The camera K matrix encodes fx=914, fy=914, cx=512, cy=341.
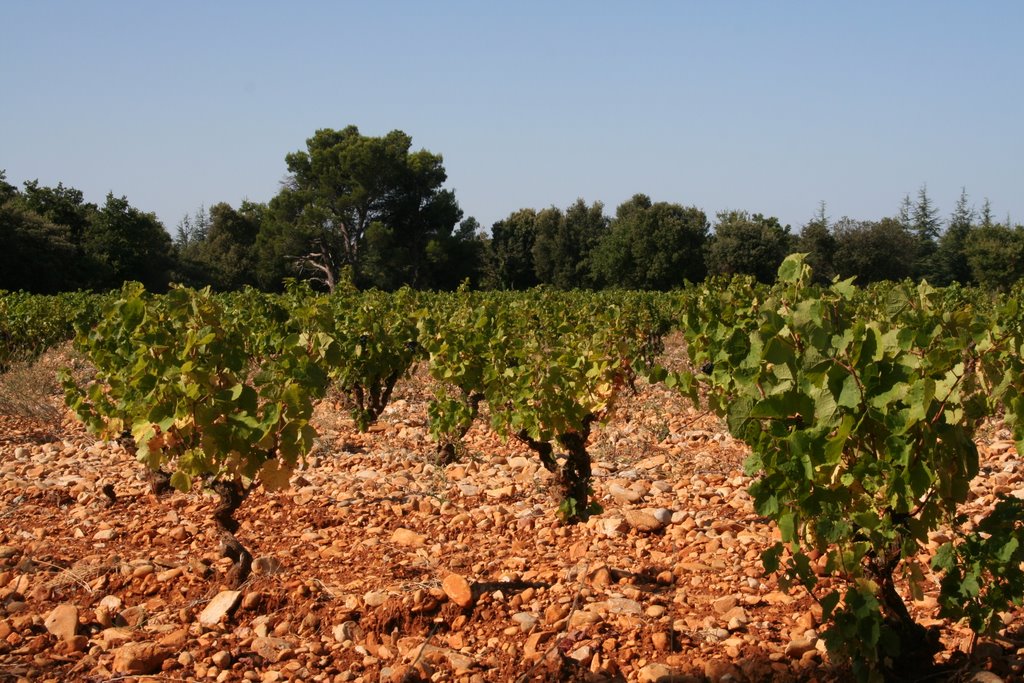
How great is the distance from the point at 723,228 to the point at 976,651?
144 feet

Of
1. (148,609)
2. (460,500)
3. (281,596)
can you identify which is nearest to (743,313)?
(460,500)

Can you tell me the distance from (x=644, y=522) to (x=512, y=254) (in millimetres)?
43669

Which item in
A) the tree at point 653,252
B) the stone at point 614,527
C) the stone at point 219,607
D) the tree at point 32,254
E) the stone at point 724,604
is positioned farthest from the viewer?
the tree at point 653,252

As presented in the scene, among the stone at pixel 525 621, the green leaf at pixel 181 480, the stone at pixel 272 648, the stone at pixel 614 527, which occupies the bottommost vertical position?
the stone at pixel 272 648

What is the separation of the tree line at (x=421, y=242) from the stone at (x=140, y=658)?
3605 cm

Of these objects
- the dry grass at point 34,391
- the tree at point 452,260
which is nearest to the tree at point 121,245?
the tree at point 452,260

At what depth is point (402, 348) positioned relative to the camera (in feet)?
27.4

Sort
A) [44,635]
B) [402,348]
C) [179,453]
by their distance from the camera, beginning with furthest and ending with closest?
[402,348]
[179,453]
[44,635]

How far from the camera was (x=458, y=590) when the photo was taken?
12.0 feet

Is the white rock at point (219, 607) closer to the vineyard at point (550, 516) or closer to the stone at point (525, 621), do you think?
the vineyard at point (550, 516)

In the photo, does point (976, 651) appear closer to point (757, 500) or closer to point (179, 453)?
point (757, 500)

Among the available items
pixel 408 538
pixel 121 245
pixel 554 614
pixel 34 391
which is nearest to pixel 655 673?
pixel 554 614

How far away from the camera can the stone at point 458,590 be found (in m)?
3.63

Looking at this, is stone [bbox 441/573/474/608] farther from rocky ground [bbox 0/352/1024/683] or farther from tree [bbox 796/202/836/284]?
tree [bbox 796/202/836/284]
